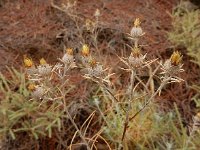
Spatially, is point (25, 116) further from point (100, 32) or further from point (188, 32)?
point (188, 32)

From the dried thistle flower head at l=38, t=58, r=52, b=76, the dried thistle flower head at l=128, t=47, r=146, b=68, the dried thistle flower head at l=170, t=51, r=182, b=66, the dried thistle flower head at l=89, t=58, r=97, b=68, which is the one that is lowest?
the dried thistle flower head at l=38, t=58, r=52, b=76

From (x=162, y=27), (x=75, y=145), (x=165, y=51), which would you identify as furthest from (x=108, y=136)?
(x=162, y=27)

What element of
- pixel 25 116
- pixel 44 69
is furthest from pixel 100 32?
pixel 44 69

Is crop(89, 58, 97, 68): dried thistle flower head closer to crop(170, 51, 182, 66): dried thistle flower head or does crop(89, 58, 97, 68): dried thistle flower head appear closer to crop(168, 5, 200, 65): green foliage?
crop(170, 51, 182, 66): dried thistle flower head

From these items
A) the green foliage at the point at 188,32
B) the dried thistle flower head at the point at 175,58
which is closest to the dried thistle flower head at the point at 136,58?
A: the dried thistle flower head at the point at 175,58

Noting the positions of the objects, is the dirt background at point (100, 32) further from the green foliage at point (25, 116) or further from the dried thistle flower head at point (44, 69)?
the dried thistle flower head at point (44, 69)

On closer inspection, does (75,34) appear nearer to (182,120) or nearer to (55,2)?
(55,2)

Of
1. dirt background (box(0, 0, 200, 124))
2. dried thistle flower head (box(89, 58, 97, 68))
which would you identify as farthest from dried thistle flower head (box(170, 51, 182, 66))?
dirt background (box(0, 0, 200, 124))
